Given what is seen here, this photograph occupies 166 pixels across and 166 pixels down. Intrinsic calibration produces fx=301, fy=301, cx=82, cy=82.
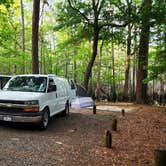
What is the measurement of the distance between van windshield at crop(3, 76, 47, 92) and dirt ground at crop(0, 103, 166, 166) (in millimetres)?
1414

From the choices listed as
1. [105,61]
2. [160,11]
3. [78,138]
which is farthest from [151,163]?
[105,61]

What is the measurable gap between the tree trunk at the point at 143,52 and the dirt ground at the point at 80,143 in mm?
8270

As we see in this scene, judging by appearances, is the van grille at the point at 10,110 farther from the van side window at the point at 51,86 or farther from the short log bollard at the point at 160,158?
the short log bollard at the point at 160,158

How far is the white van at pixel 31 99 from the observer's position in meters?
10.4

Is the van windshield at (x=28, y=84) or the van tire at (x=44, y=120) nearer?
the van tire at (x=44, y=120)

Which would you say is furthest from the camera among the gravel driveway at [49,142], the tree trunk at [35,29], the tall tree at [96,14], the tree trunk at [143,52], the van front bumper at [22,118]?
the tall tree at [96,14]

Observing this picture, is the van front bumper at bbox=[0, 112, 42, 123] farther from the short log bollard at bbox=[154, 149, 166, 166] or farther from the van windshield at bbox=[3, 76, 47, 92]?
the short log bollard at bbox=[154, 149, 166, 166]

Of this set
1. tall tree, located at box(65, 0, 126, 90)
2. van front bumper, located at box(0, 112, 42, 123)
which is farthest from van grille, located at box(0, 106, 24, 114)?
tall tree, located at box(65, 0, 126, 90)

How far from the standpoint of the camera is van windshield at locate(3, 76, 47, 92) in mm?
11578

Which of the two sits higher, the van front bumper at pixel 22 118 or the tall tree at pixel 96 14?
the tall tree at pixel 96 14

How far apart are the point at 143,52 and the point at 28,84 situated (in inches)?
466

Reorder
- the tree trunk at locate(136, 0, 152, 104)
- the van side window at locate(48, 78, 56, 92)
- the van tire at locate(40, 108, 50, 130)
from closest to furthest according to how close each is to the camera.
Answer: the van tire at locate(40, 108, 50, 130) < the van side window at locate(48, 78, 56, 92) < the tree trunk at locate(136, 0, 152, 104)

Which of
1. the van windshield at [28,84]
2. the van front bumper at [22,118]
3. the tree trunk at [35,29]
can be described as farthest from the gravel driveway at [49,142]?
the tree trunk at [35,29]

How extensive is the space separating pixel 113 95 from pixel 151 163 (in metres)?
26.4
